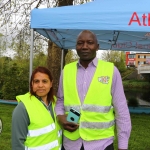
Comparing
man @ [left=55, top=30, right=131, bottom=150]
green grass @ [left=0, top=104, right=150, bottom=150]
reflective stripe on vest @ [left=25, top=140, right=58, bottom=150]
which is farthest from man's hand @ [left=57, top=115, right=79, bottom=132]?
green grass @ [left=0, top=104, right=150, bottom=150]

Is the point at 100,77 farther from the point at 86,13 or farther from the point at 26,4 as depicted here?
the point at 26,4

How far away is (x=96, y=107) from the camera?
1952 mm

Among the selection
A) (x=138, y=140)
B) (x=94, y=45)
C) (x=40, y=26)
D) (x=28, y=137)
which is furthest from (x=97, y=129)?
(x=138, y=140)

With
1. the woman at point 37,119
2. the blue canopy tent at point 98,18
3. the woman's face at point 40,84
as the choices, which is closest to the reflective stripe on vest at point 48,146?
the woman at point 37,119

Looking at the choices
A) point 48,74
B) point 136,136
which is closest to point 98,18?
point 48,74

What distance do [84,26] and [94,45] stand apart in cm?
110

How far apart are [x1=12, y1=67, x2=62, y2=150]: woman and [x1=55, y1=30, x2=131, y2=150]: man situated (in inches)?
3.9

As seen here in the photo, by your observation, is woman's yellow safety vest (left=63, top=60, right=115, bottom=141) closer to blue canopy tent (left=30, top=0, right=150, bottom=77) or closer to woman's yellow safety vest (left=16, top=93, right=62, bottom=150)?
woman's yellow safety vest (left=16, top=93, right=62, bottom=150)

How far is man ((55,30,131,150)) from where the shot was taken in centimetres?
194

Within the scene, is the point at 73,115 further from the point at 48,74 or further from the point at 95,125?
the point at 48,74

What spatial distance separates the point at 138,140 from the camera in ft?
18.3

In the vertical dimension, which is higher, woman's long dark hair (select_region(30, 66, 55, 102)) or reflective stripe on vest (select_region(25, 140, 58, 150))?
woman's long dark hair (select_region(30, 66, 55, 102))

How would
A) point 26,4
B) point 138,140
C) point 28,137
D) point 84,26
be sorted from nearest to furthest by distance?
point 28,137
point 84,26
point 138,140
point 26,4

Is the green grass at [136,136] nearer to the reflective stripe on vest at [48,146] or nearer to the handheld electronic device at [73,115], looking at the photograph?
the reflective stripe on vest at [48,146]
